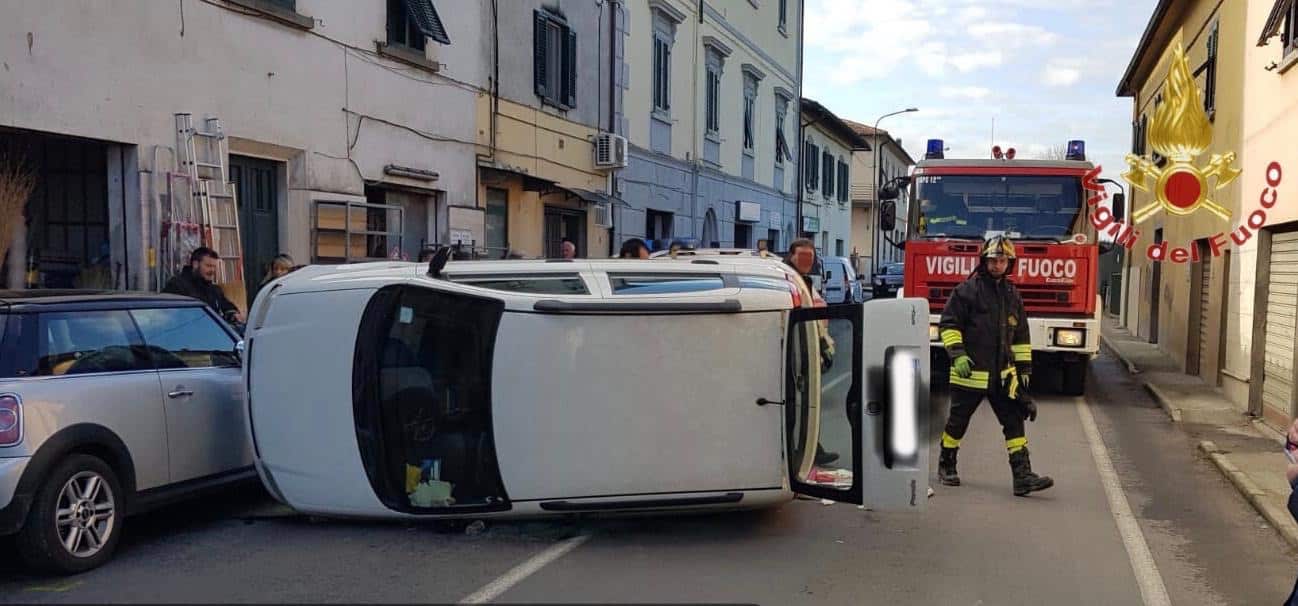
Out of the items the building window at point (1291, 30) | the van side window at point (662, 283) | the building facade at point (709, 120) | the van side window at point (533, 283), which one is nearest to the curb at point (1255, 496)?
the van side window at point (662, 283)

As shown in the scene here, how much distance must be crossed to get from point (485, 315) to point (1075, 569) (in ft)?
11.6

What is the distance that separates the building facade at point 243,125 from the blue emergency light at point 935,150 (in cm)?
641

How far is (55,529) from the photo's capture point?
520cm

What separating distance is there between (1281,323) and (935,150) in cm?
453

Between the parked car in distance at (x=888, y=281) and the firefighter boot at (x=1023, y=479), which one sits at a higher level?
the parked car in distance at (x=888, y=281)

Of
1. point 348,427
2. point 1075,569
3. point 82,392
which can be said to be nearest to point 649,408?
point 348,427

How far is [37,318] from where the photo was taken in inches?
216

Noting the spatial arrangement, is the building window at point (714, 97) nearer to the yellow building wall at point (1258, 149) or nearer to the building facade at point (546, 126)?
the building facade at point (546, 126)

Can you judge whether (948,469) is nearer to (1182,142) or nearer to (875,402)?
(875,402)

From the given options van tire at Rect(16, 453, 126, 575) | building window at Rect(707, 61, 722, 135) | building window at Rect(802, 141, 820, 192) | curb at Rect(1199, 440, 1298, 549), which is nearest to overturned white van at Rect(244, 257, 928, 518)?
van tire at Rect(16, 453, 126, 575)

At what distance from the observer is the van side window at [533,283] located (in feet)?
19.1

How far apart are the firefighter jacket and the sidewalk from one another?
1859mm

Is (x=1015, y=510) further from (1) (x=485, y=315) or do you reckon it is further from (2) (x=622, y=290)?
(1) (x=485, y=315)

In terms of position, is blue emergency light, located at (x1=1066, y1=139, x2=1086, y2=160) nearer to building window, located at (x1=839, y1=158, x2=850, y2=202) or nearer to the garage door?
the garage door
